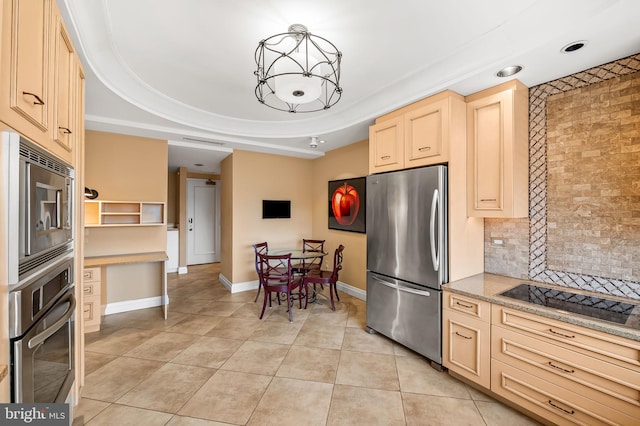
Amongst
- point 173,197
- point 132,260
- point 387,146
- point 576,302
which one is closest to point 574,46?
point 387,146

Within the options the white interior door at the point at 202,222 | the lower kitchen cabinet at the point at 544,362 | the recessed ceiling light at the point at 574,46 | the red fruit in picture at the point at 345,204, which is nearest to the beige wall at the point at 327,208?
the red fruit in picture at the point at 345,204

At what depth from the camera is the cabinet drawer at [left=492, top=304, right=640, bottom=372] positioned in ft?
5.14

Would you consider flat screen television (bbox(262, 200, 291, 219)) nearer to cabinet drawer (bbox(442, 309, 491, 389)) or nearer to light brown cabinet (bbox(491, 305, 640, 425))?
cabinet drawer (bbox(442, 309, 491, 389))

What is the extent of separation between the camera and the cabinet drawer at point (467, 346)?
2199mm

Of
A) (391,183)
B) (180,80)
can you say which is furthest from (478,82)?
(180,80)

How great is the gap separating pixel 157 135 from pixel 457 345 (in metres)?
4.58

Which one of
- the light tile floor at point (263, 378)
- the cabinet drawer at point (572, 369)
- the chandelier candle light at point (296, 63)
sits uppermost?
the chandelier candle light at point (296, 63)

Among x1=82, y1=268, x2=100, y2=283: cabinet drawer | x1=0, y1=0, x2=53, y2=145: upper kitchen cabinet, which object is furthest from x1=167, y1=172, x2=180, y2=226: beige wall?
x1=0, y1=0, x2=53, y2=145: upper kitchen cabinet

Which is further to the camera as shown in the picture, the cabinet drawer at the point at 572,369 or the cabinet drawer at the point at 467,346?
the cabinet drawer at the point at 467,346

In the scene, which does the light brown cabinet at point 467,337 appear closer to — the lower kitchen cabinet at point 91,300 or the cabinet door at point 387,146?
the cabinet door at point 387,146

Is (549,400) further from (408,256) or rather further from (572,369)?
(408,256)

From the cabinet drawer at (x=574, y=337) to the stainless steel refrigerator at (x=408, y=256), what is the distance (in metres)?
0.59

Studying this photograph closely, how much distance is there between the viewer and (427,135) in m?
2.70

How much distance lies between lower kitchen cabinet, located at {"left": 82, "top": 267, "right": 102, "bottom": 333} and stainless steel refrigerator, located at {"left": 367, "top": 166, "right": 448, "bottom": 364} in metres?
3.30
